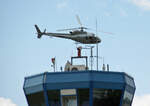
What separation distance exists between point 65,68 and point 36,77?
15.5 feet

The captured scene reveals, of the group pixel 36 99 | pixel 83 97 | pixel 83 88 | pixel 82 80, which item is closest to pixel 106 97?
pixel 83 97

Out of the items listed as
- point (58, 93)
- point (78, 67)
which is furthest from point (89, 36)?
point (58, 93)

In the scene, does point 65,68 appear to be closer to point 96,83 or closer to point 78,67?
point 78,67

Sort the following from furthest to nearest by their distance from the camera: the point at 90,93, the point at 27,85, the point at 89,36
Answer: the point at 89,36 → the point at 27,85 → the point at 90,93

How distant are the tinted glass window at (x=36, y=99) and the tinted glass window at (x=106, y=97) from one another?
24.5 ft

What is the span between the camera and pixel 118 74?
7788 cm

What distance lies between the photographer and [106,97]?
254ft

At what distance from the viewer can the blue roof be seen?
76.2 metres

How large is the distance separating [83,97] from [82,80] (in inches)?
91.8

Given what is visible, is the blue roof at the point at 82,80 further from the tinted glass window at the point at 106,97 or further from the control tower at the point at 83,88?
the tinted glass window at the point at 106,97

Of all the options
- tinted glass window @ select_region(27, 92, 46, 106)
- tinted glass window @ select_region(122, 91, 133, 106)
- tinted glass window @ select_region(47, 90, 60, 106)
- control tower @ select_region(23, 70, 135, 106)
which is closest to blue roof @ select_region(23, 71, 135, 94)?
control tower @ select_region(23, 70, 135, 106)

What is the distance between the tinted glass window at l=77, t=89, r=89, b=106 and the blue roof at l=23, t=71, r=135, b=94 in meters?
0.73

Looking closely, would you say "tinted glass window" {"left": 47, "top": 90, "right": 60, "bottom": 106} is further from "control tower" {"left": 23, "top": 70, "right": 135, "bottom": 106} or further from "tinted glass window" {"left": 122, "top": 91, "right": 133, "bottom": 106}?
"tinted glass window" {"left": 122, "top": 91, "right": 133, "bottom": 106}

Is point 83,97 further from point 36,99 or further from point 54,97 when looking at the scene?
point 36,99
